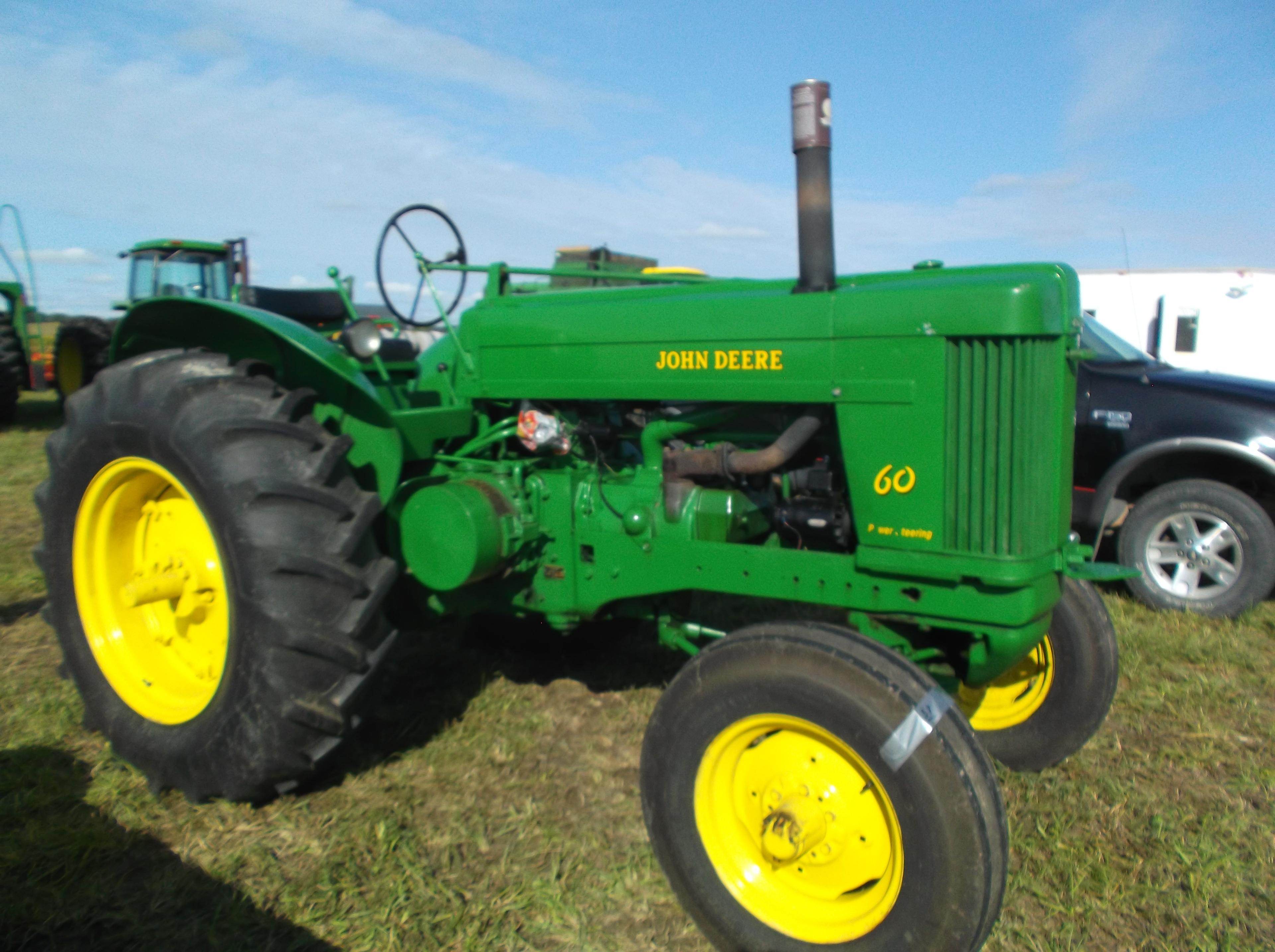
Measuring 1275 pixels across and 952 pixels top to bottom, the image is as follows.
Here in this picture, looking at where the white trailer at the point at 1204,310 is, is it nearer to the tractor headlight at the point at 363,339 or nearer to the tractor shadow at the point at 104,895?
the tractor headlight at the point at 363,339

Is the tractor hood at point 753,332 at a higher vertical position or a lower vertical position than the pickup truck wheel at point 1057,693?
higher

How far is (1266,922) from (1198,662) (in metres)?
1.97

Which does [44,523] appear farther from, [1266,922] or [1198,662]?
[1198,662]

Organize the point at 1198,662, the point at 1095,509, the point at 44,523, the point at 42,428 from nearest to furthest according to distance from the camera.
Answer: the point at 44,523, the point at 1198,662, the point at 1095,509, the point at 42,428

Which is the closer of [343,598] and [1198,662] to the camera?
[343,598]

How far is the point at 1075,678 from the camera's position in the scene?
114 inches

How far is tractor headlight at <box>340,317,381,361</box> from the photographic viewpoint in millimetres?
2910

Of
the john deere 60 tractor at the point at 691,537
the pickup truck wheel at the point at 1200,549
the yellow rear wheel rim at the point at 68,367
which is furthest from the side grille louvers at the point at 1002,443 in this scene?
the yellow rear wheel rim at the point at 68,367

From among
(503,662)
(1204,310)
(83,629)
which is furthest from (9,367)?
(1204,310)

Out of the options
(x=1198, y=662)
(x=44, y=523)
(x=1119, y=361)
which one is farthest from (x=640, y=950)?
(x=1119, y=361)

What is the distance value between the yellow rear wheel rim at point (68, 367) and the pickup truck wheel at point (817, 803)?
11633 millimetres

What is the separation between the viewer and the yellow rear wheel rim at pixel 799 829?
208 centimetres

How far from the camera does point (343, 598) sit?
2.54m

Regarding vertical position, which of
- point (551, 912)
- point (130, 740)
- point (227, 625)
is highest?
point (227, 625)
